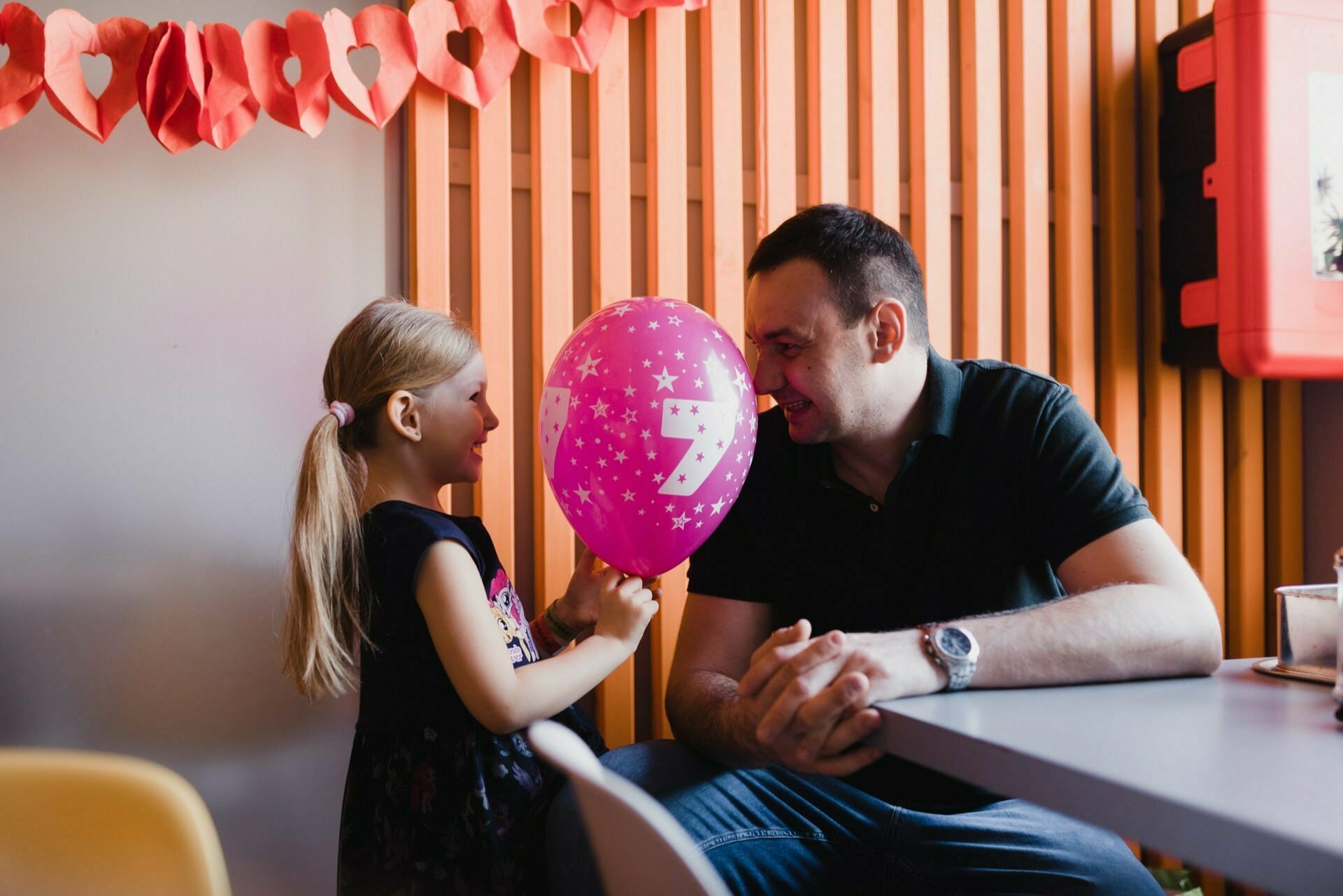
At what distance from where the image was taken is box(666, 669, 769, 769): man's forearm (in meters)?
1.21

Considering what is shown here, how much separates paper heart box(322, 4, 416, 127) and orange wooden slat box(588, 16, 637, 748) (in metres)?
0.37

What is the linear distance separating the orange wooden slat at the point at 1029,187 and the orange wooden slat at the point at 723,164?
0.67m

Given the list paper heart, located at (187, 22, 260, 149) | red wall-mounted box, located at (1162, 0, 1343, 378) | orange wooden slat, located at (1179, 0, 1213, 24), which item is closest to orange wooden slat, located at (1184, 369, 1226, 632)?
red wall-mounted box, located at (1162, 0, 1343, 378)

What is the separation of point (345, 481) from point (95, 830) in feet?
2.14

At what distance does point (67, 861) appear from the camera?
830 mm

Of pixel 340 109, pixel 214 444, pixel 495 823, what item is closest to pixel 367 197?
pixel 340 109

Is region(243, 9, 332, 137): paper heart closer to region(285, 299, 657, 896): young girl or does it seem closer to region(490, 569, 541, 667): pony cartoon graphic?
region(285, 299, 657, 896): young girl

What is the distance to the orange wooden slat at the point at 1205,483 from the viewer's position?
226 cm

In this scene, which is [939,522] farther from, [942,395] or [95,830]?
[95,830]

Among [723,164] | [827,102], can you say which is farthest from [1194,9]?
[723,164]

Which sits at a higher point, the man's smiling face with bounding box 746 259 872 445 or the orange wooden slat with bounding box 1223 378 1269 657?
the man's smiling face with bounding box 746 259 872 445

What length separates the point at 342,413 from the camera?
1.45 metres

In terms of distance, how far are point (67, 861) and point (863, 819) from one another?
0.89m

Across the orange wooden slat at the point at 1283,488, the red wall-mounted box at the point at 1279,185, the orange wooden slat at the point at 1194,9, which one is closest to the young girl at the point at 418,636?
the red wall-mounted box at the point at 1279,185
